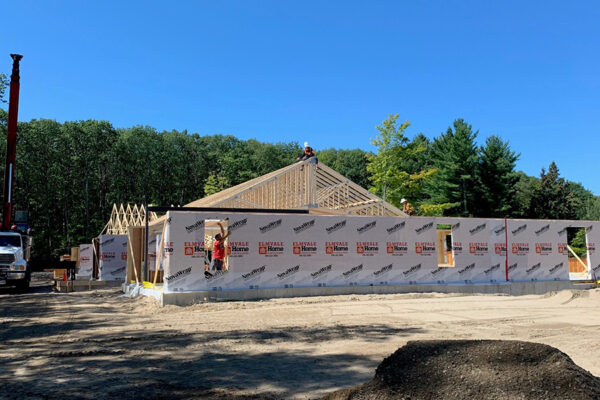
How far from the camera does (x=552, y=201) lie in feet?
154

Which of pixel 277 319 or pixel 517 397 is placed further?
pixel 277 319

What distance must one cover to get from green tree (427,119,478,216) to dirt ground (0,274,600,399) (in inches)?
1134

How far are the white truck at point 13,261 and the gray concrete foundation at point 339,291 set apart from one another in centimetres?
521

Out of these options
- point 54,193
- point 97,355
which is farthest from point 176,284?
point 54,193

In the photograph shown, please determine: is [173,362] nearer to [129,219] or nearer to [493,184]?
[129,219]

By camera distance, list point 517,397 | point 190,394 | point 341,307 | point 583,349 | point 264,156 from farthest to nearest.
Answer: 1. point 264,156
2. point 341,307
3. point 583,349
4. point 190,394
5. point 517,397

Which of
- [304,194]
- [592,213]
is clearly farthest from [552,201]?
[304,194]

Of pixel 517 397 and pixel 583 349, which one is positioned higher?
pixel 517 397

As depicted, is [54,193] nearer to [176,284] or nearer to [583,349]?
[176,284]

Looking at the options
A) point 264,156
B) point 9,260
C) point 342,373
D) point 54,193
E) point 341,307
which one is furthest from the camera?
point 264,156

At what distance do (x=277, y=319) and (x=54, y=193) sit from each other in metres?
44.8

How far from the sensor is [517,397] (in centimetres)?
338

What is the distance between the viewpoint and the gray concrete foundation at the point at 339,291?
42.2 ft

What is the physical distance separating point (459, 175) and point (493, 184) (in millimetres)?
3466
